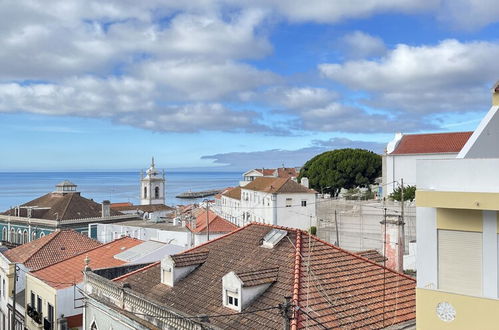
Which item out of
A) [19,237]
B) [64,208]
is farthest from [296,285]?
[19,237]

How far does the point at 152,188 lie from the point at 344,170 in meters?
35.6

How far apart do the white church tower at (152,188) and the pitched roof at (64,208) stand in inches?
1255

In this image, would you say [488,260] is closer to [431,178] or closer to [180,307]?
[431,178]

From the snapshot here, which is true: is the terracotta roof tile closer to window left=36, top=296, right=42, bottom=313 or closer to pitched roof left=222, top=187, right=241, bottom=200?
window left=36, top=296, right=42, bottom=313

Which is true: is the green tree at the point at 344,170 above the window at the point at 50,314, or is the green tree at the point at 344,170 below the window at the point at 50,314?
above

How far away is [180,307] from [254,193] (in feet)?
173

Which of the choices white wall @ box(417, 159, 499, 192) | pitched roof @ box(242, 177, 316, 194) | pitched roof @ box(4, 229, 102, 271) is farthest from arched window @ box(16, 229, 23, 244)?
white wall @ box(417, 159, 499, 192)

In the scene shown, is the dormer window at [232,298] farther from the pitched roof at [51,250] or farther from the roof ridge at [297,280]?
the pitched roof at [51,250]

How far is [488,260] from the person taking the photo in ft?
29.3

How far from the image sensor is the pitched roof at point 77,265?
2364 cm

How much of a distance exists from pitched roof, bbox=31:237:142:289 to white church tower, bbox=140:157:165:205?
61026 mm

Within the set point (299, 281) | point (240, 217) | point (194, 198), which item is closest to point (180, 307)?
point (299, 281)

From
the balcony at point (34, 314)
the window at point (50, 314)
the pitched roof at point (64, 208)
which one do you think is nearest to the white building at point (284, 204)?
the pitched roof at point (64, 208)

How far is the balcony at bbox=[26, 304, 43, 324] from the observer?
23.3m
